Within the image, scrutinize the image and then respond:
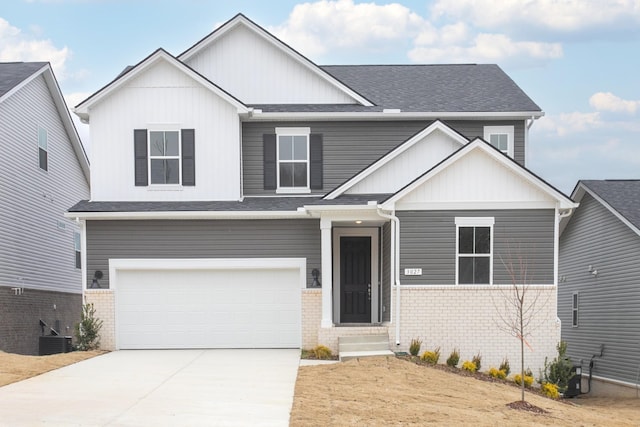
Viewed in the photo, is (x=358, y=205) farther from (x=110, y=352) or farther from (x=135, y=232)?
(x=110, y=352)

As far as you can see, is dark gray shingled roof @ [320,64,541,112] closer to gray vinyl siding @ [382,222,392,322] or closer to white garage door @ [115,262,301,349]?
gray vinyl siding @ [382,222,392,322]

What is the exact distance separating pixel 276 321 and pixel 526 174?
23.6 ft

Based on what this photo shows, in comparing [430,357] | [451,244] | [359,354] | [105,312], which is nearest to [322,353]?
[359,354]

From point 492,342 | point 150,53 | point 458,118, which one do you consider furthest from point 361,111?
point 492,342

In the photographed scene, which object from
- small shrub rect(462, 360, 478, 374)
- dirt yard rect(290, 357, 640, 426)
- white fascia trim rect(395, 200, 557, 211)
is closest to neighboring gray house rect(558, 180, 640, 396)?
white fascia trim rect(395, 200, 557, 211)

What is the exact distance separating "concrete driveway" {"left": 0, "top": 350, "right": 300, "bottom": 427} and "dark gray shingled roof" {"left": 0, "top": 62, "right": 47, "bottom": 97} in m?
8.72

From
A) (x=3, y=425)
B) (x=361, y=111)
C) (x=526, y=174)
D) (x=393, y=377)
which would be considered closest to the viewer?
(x=3, y=425)

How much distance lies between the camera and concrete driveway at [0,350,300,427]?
9.95 metres

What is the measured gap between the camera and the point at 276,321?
18.8 metres

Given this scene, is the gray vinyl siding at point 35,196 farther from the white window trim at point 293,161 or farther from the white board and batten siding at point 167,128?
the white window trim at point 293,161

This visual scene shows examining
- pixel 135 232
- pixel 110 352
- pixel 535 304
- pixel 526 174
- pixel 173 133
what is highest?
pixel 173 133

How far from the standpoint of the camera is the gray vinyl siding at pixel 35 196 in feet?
67.5

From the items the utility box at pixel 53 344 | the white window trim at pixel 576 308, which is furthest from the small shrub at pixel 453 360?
the utility box at pixel 53 344

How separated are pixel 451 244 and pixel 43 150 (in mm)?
13843
